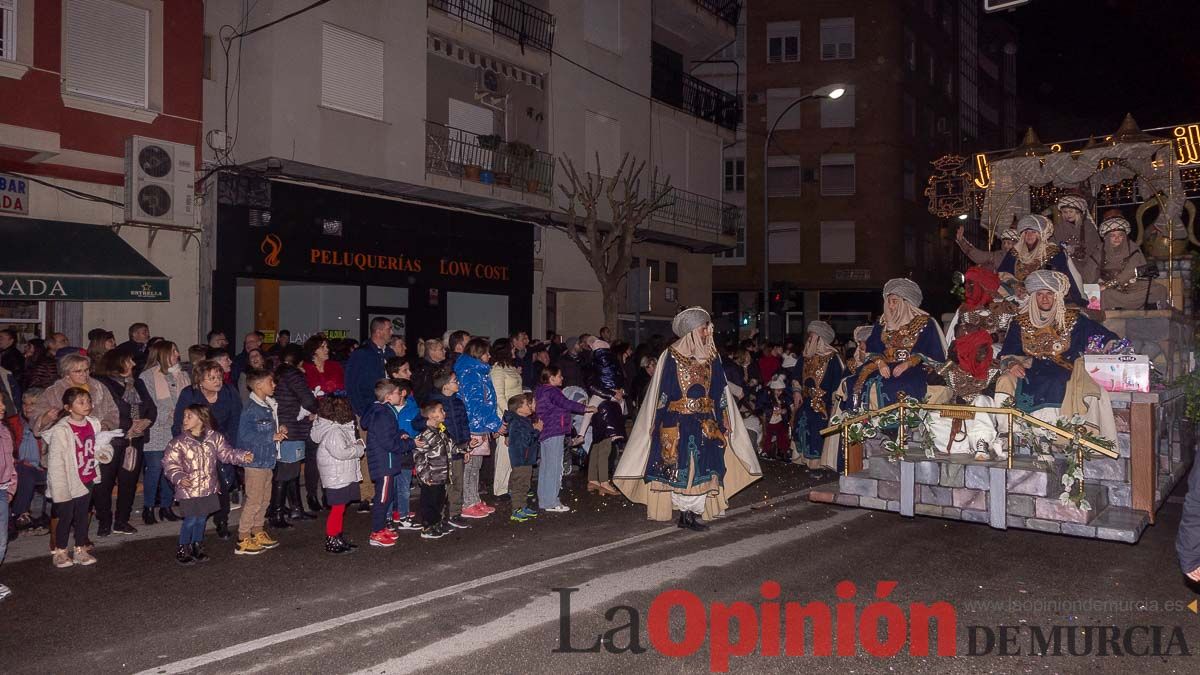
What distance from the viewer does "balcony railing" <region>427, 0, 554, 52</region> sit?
65.9ft

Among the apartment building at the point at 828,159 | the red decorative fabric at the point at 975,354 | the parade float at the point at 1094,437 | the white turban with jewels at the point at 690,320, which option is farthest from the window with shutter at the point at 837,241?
the red decorative fabric at the point at 975,354

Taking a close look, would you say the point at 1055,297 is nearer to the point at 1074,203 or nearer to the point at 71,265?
the point at 1074,203

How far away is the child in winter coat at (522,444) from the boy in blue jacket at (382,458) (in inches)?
65.5

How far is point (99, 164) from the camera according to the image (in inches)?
562

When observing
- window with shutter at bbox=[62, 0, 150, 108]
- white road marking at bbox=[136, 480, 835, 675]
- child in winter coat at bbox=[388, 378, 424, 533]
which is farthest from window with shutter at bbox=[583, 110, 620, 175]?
white road marking at bbox=[136, 480, 835, 675]

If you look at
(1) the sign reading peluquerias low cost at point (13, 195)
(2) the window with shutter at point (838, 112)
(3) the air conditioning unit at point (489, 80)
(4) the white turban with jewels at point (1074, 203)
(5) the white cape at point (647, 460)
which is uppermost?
(2) the window with shutter at point (838, 112)

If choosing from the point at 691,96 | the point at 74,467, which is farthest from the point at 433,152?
the point at 74,467

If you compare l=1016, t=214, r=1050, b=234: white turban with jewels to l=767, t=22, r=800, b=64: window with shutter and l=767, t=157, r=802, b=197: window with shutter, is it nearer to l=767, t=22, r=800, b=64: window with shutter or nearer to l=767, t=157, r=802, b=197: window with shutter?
l=767, t=157, r=802, b=197: window with shutter

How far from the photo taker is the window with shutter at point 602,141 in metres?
23.3

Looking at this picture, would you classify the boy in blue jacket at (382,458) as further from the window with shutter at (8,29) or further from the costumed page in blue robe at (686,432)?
the window with shutter at (8,29)

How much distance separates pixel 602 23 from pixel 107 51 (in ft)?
43.0

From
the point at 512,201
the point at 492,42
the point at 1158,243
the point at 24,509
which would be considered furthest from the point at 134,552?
the point at 492,42

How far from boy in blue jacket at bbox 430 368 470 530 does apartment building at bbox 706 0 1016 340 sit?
29.0 m

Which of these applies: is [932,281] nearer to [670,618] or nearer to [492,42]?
[492,42]
